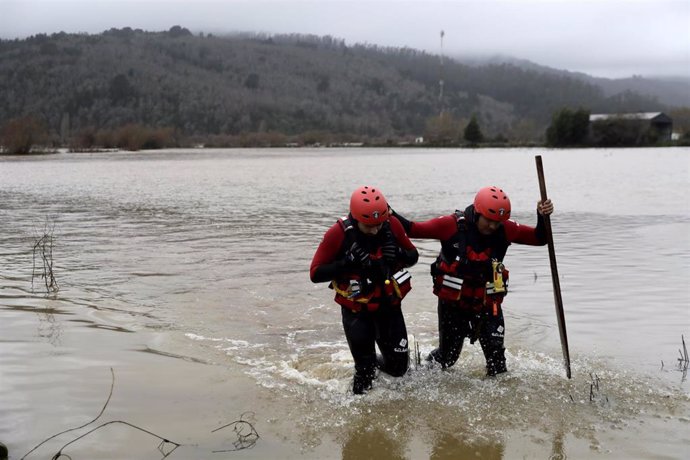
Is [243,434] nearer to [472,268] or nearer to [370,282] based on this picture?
[370,282]

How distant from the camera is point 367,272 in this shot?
577 cm

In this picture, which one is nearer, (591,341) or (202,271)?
(591,341)

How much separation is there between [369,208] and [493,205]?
116cm

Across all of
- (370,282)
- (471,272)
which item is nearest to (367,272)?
(370,282)

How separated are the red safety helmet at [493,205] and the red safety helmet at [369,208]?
2.91 feet

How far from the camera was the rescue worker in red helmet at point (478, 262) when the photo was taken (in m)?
6.04

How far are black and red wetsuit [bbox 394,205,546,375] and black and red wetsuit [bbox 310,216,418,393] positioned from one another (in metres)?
0.41

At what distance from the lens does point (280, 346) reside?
7.88 m

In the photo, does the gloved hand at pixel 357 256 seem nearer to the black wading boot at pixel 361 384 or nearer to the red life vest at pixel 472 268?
the red life vest at pixel 472 268

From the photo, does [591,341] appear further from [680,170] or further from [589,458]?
[680,170]

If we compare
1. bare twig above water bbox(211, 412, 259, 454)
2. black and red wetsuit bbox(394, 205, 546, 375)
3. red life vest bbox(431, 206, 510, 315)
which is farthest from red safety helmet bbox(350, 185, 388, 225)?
bare twig above water bbox(211, 412, 259, 454)

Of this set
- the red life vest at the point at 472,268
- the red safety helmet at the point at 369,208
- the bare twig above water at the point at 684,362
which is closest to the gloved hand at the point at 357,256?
the red safety helmet at the point at 369,208

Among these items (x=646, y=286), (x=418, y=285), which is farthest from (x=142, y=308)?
(x=646, y=286)

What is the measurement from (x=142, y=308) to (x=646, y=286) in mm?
7895
